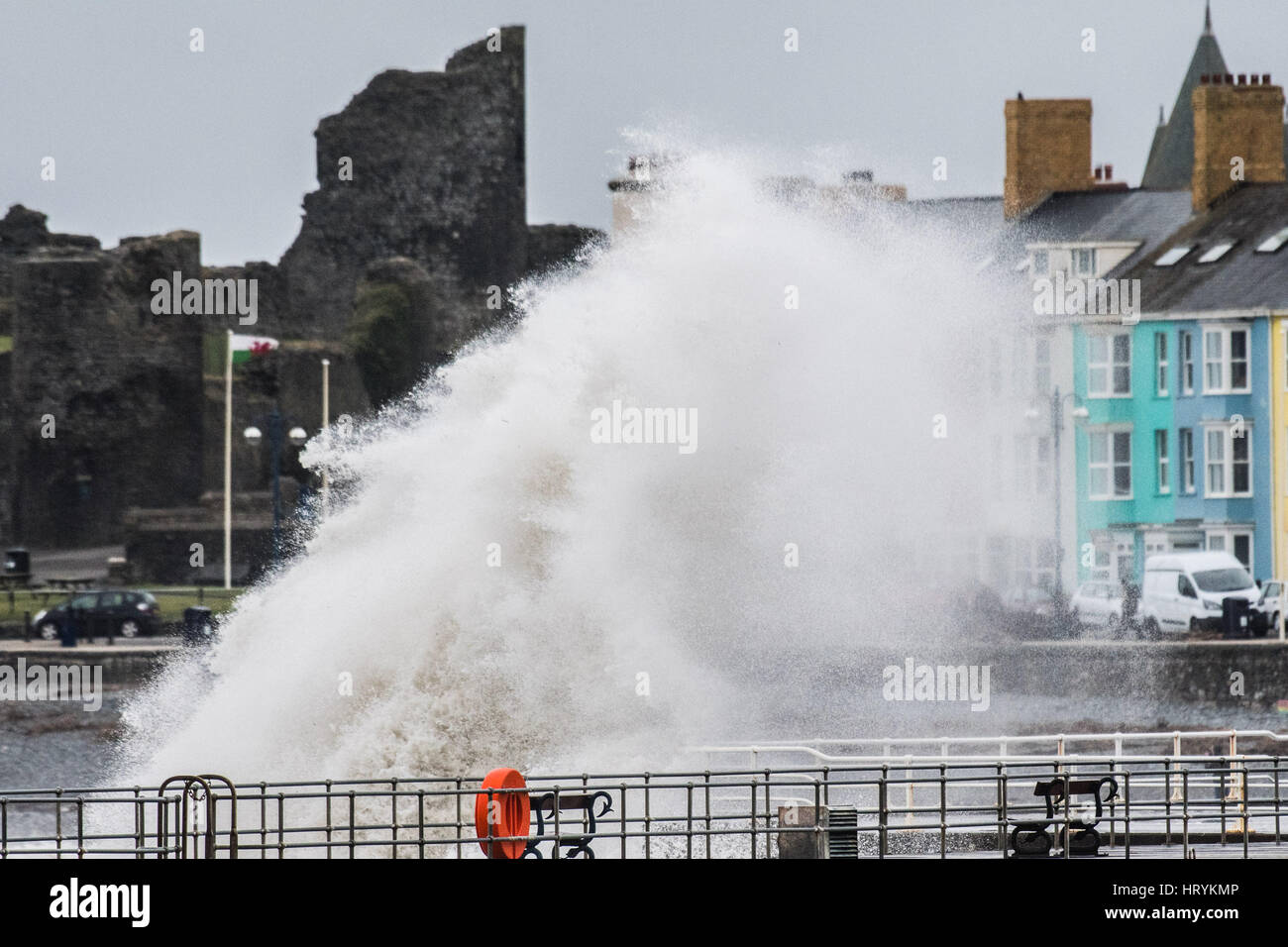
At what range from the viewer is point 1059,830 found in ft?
56.5

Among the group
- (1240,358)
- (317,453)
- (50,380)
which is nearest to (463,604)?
(317,453)

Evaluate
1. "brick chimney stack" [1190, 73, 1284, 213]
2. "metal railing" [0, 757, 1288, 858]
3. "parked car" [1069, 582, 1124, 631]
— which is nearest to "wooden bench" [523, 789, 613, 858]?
"metal railing" [0, 757, 1288, 858]

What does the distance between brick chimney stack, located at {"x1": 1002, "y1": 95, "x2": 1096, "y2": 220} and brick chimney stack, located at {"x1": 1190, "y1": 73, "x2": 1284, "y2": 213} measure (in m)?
3.52

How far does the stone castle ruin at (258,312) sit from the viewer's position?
59375 millimetres

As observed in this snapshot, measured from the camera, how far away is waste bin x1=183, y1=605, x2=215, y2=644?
134 ft

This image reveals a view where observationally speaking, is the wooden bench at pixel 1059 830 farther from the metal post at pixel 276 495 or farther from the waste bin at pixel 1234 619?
the metal post at pixel 276 495

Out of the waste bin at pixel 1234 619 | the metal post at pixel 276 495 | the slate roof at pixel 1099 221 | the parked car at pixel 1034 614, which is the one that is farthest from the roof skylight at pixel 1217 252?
the metal post at pixel 276 495

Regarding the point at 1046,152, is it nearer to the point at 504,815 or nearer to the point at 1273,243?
the point at 1273,243

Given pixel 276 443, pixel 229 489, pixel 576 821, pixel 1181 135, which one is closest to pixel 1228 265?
pixel 276 443

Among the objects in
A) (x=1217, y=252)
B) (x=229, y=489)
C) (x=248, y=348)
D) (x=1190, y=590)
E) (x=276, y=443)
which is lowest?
(x=1190, y=590)

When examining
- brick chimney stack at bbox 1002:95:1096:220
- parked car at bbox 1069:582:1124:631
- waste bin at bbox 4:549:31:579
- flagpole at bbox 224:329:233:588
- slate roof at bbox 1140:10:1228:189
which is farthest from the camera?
slate roof at bbox 1140:10:1228:189

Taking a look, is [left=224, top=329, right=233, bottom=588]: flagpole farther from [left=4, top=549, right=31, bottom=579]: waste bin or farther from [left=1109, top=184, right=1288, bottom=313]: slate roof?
[left=1109, top=184, right=1288, bottom=313]: slate roof

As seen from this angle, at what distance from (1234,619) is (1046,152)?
1605 centimetres

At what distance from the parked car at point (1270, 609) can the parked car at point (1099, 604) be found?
2.60m
